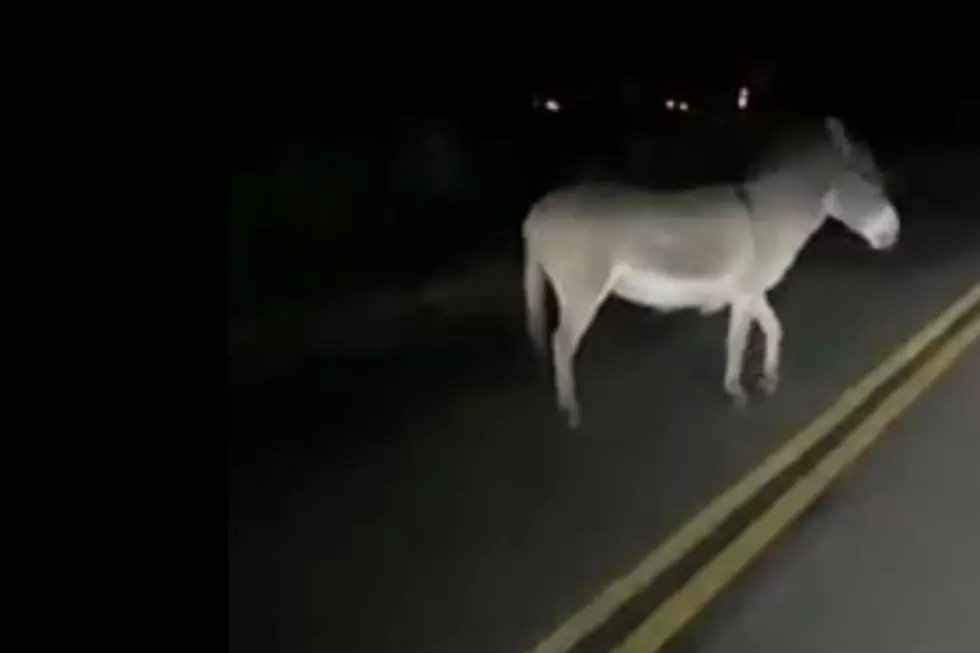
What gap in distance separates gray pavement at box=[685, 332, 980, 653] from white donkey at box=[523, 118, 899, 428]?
0.12 metres

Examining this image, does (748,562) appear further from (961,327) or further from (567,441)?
(961,327)

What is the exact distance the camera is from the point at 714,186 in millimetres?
1153

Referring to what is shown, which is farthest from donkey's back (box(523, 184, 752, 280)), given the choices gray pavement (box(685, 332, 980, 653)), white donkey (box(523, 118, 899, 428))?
gray pavement (box(685, 332, 980, 653))

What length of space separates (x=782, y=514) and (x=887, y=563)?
0.29 ft

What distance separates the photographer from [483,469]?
1117mm

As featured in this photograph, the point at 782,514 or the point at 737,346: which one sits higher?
the point at 737,346

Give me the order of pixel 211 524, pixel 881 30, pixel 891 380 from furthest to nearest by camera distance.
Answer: pixel 891 380, pixel 881 30, pixel 211 524

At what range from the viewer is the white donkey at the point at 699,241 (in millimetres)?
1096

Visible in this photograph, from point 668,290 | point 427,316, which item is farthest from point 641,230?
point 427,316

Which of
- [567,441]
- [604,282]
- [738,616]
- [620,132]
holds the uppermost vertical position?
[620,132]

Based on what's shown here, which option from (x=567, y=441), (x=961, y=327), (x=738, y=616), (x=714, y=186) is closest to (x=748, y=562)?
(x=738, y=616)

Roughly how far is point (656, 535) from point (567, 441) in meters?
0.09

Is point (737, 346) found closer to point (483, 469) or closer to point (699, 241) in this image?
point (699, 241)

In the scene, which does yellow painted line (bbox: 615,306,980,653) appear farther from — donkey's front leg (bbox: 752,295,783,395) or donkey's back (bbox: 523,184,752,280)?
donkey's back (bbox: 523,184,752,280)
